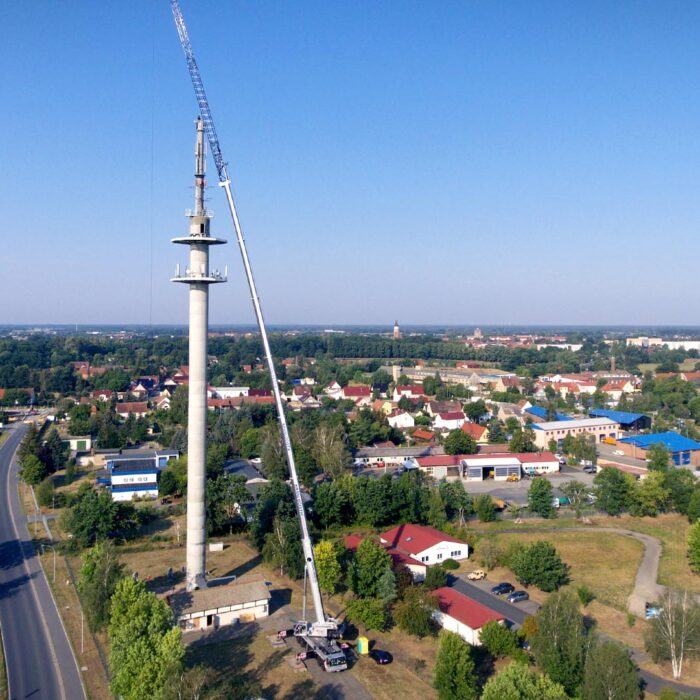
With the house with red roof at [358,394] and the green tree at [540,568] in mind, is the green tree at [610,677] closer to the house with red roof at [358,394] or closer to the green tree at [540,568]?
the green tree at [540,568]

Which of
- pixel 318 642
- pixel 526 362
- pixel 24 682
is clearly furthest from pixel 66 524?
pixel 526 362

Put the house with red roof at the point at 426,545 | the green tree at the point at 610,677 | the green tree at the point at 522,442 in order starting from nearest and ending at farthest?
the green tree at the point at 610,677
the house with red roof at the point at 426,545
the green tree at the point at 522,442

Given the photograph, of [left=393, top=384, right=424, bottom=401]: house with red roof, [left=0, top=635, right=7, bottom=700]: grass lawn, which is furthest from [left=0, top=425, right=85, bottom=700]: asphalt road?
[left=393, top=384, right=424, bottom=401]: house with red roof

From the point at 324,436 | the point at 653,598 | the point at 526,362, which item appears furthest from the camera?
the point at 526,362

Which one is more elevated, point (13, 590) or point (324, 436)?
point (324, 436)

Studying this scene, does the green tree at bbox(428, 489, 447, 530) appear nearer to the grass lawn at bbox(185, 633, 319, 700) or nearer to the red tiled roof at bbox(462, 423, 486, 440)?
the grass lawn at bbox(185, 633, 319, 700)

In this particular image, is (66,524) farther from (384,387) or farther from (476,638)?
(384,387)

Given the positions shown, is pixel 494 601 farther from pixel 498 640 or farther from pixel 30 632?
pixel 30 632

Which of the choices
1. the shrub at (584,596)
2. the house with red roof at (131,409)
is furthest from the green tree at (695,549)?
the house with red roof at (131,409)
